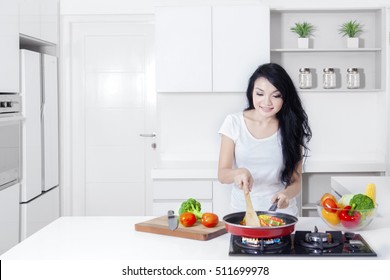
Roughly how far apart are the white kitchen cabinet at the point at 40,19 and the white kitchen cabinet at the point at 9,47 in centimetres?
13

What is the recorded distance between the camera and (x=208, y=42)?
4.52 meters

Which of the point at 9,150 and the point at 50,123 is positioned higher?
the point at 50,123

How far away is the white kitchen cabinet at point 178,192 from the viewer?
14.3 feet

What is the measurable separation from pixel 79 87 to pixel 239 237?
3.22m

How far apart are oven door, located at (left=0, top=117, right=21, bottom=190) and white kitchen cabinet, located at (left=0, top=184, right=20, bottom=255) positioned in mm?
58

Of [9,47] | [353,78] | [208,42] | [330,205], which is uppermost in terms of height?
[208,42]

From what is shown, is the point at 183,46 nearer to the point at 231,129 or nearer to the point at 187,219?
the point at 231,129

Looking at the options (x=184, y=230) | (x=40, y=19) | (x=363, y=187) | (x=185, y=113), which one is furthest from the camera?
(x=185, y=113)

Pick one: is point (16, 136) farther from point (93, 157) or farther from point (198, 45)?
point (198, 45)

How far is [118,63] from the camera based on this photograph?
5008 millimetres

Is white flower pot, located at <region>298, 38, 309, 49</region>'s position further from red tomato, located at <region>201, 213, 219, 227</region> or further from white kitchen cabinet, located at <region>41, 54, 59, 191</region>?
red tomato, located at <region>201, 213, 219, 227</region>

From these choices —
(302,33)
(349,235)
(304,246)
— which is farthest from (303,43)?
(304,246)

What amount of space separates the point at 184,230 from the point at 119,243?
251 millimetres

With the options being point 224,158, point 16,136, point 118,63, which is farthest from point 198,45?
point 224,158
